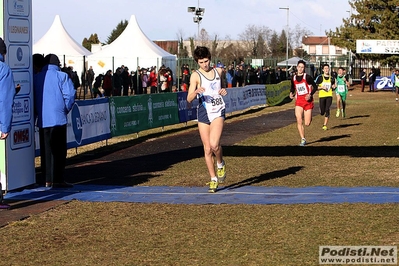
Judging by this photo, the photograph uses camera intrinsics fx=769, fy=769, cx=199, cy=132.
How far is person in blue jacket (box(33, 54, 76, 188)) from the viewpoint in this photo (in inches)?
434

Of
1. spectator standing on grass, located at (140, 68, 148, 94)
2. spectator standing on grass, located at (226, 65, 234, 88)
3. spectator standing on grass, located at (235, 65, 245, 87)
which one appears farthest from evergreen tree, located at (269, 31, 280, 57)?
spectator standing on grass, located at (140, 68, 148, 94)

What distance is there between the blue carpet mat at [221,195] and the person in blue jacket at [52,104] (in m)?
0.67

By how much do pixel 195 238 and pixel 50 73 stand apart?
14.5 ft

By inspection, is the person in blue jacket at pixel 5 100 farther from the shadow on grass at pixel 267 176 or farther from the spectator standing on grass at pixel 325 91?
the spectator standing on grass at pixel 325 91

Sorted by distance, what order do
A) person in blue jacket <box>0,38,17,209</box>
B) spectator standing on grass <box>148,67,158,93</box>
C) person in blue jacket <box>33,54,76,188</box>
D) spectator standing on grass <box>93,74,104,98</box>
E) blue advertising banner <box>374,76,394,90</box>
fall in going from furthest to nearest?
blue advertising banner <box>374,76,394,90</box> → spectator standing on grass <box>148,67,158,93</box> → spectator standing on grass <box>93,74,104,98</box> → person in blue jacket <box>33,54,76,188</box> → person in blue jacket <box>0,38,17,209</box>

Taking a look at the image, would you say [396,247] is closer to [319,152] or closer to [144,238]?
[144,238]

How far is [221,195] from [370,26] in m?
61.7

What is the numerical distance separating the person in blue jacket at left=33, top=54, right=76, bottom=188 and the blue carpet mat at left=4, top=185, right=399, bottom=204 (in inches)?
26.2

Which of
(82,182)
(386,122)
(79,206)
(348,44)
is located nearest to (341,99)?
(386,122)

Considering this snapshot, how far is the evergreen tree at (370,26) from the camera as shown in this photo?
66.8m

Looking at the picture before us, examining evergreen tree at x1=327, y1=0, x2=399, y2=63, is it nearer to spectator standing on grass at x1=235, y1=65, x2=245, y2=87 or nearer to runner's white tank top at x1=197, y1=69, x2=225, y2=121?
spectator standing on grass at x1=235, y1=65, x2=245, y2=87

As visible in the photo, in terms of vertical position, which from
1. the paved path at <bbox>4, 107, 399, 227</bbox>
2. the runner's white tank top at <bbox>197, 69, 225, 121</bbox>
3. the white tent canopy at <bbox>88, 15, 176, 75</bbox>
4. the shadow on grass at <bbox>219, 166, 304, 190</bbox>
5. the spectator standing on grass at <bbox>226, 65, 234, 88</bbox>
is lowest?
the paved path at <bbox>4, 107, 399, 227</bbox>

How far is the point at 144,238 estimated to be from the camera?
774 centimetres

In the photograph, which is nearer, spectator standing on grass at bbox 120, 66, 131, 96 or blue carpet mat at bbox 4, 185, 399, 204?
blue carpet mat at bbox 4, 185, 399, 204
